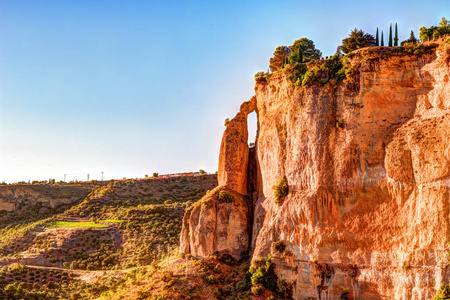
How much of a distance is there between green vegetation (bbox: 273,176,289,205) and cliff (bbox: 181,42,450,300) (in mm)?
414

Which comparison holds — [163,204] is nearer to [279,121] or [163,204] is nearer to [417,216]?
[279,121]

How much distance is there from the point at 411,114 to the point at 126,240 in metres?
40.6

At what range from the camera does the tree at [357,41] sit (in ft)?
184

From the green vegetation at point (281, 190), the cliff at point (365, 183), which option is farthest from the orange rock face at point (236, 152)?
the green vegetation at point (281, 190)

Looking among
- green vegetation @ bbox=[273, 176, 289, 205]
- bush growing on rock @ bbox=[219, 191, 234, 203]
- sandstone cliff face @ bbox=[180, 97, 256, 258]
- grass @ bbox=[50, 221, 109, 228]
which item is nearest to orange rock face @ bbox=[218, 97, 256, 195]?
sandstone cliff face @ bbox=[180, 97, 256, 258]

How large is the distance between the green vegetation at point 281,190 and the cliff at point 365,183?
41 cm

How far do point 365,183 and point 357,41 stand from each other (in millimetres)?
19685

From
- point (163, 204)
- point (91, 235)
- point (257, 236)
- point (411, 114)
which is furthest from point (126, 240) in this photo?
point (411, 114)

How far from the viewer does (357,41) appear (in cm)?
5619

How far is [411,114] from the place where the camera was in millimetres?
43844

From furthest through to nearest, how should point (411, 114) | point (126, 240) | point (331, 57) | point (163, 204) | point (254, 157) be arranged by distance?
point (163, 204), point (126, 240), point (254, 157), point (331, 57), point (411, 114)

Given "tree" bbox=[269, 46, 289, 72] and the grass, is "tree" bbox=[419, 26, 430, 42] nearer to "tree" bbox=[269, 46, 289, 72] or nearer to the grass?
"tree" bbox=[269, 46, 289, 72]

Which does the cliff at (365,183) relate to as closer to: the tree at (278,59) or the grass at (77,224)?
A: the tree at (278,59)

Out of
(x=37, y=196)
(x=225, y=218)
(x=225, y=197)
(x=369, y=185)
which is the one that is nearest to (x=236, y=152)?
(x=225, y=197)
